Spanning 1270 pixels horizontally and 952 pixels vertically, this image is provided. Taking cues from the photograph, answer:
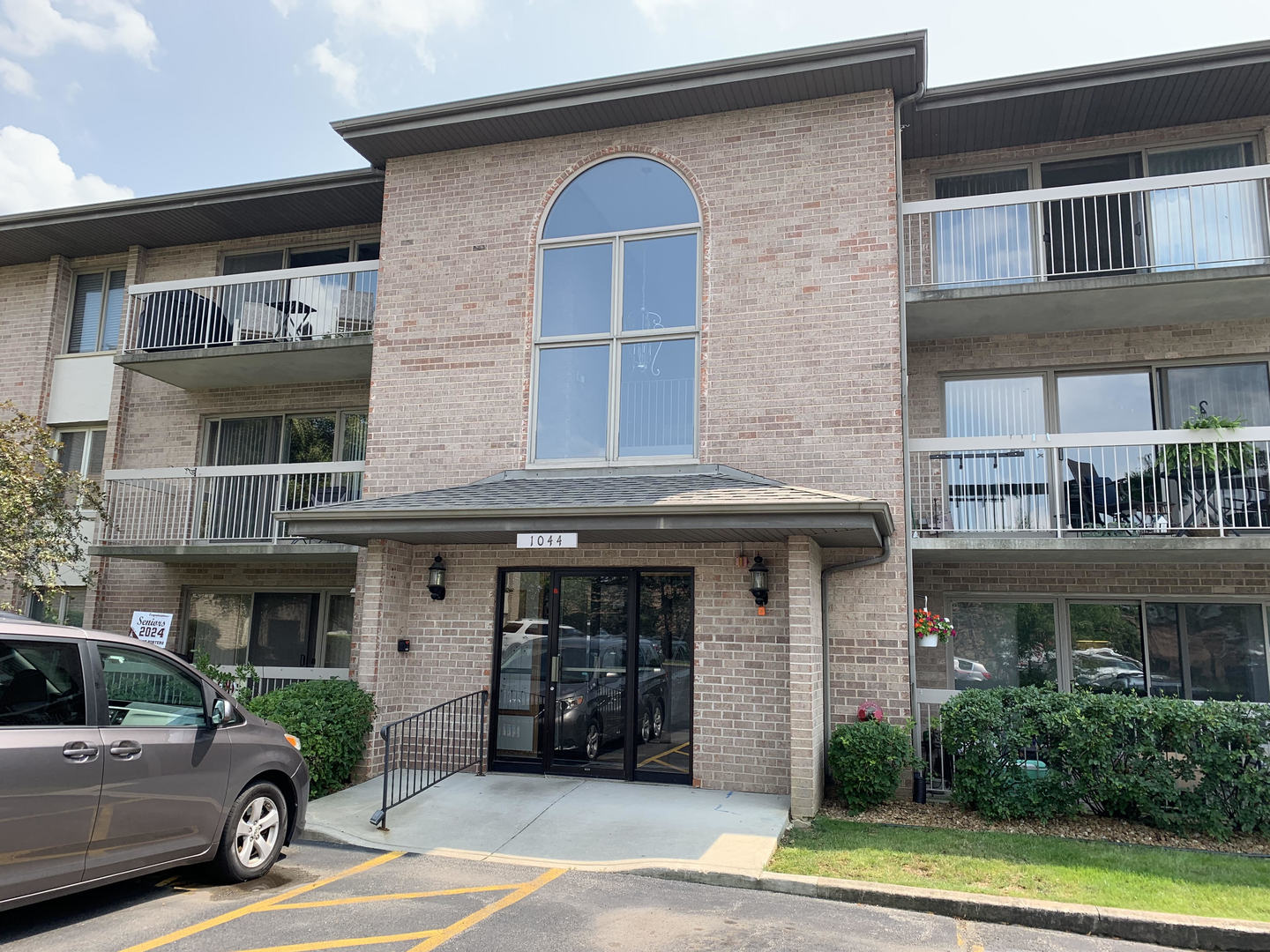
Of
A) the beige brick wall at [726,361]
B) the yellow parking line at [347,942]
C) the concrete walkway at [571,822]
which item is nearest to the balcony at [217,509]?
the beige brick wall at [726,361]

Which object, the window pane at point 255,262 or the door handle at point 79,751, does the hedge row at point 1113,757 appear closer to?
the door handle at point 79,751

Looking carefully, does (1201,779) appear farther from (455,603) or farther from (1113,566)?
(455,603)

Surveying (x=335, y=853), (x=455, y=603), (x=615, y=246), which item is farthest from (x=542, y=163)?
(x=335, y=853)

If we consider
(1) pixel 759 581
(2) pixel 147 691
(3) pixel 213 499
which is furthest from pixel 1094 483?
(3) pixel 213 499

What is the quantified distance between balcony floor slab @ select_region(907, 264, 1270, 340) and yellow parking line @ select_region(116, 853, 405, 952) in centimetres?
774

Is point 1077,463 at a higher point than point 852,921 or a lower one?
higher

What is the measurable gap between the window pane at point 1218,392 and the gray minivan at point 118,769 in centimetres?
1030

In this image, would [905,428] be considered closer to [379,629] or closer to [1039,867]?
[1039,867]

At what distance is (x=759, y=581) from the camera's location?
8.77 metres

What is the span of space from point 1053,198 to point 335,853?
31.3 ft

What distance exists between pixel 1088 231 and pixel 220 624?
13.4m

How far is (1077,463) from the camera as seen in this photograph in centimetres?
978

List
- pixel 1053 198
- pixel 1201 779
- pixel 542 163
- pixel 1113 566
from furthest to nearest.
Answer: pixel 542 163 → pixel 1113 566 → pixel 1053 198 → pixel 1201 779

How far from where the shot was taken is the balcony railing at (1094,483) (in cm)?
916
